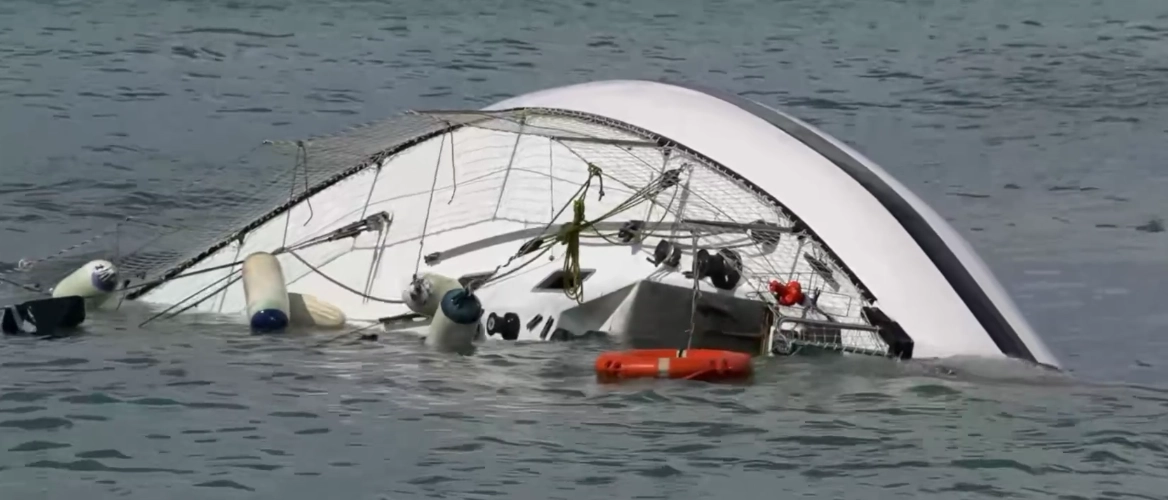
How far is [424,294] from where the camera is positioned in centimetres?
1160

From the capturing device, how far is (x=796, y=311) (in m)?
11.0

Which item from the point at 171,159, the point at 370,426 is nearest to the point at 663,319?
the point at 370,426

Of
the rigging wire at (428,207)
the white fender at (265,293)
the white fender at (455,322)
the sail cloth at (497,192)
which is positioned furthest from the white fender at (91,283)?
the white fender at (455,322)

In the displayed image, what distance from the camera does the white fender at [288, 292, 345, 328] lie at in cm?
1220

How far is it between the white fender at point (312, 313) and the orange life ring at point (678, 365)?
2.54 m

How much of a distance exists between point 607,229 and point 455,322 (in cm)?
138

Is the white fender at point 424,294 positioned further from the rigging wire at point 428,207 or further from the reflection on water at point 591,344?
the rigging wire at point 428,207

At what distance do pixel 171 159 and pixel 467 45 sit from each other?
8720mm

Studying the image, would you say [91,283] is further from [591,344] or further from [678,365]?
[678,365]

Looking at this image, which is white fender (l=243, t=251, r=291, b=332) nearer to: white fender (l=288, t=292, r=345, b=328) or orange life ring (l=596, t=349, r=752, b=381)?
white fender (l=288, t=292, r=345, b=328)

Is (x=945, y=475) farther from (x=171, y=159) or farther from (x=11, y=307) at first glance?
(x=171, y=159)

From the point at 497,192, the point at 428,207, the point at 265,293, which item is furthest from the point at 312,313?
the point at 497,192

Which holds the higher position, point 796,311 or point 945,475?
point 796,311

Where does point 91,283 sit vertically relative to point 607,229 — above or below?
below
